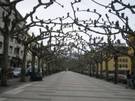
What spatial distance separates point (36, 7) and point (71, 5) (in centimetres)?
272

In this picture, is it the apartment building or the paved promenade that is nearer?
the paved promenade

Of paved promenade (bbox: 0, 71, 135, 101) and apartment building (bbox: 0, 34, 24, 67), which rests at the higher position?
apartment building (bbox: 0, 34, 24, 67)

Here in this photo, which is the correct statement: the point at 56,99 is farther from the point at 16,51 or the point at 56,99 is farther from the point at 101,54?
the point at 16,51

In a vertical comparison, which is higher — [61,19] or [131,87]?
[61,19]

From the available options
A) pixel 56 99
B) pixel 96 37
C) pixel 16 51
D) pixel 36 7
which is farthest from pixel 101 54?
pixel 56 99

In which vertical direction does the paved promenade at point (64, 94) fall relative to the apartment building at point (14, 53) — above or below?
below

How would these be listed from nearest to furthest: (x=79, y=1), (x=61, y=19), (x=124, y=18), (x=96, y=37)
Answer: (x=79, y=1) → (x=124, y=18) → (x=61, y=19) → (x=96, y=37)

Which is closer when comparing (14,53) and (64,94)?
(64,94)

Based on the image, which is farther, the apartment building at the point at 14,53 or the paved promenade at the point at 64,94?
Result: the apartment building at the point at 14,53

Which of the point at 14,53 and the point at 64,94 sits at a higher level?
the point at 14,53

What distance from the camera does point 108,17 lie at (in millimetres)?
37062

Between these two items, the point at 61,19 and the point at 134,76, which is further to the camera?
the point at 61,19

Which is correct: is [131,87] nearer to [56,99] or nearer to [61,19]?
[61,19]

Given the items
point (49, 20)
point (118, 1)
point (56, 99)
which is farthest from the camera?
point (49, 20)
